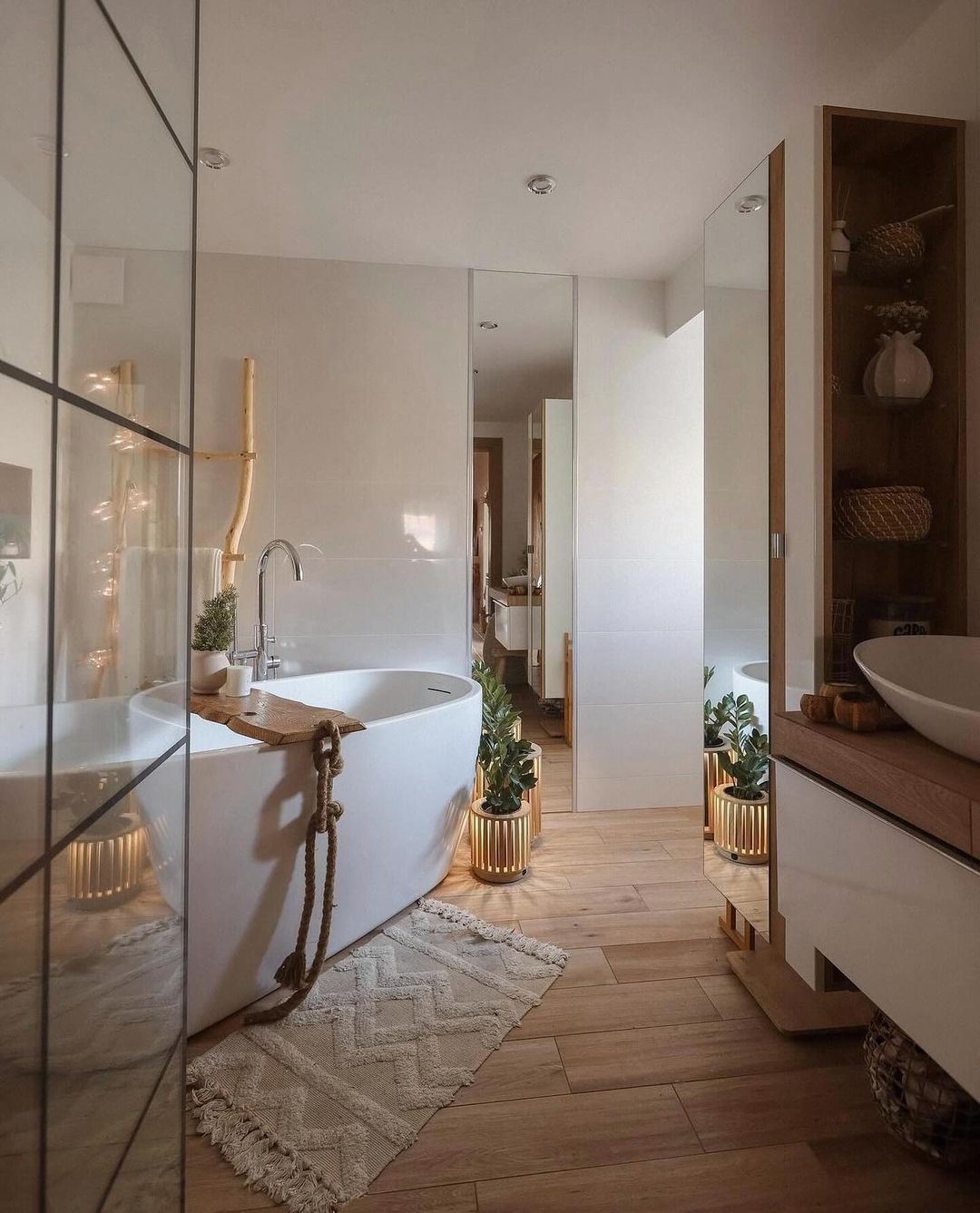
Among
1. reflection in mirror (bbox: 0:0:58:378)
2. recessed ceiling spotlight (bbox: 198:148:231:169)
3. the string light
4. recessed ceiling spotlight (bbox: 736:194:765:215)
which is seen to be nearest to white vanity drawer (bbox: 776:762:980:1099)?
the string light

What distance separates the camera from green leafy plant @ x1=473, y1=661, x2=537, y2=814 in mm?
2545

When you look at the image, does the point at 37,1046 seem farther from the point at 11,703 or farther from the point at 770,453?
the point at 770,453

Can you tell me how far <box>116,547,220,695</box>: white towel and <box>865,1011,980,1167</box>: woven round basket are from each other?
57.7 inches

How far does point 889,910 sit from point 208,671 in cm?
202

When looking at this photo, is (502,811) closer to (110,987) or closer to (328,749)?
(328,749)

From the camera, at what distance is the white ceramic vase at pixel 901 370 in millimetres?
1627

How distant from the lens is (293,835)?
5.86 ft

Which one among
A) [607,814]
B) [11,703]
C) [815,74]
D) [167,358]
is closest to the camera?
[11,703]

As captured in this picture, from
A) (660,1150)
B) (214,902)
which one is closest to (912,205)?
(660,1150)

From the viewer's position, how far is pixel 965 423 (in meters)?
1.61

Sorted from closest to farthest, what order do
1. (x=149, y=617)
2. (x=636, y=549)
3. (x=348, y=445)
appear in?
1. (x=149, y=617)
2. (x=348, y=445)
3. (x=636, y=549)

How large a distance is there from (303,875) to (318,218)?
2.38 metres

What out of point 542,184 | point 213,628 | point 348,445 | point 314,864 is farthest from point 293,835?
point 542,184

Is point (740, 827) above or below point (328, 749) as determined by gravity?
below
